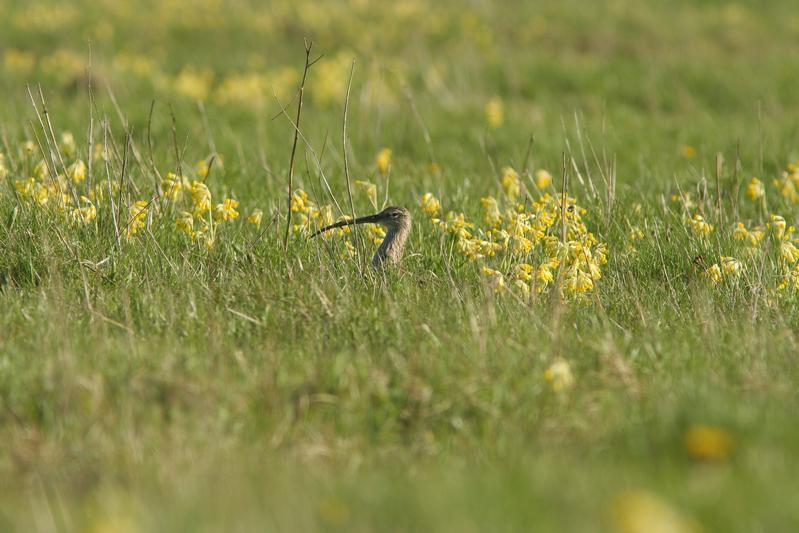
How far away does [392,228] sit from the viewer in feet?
18.2

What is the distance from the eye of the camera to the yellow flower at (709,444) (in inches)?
132

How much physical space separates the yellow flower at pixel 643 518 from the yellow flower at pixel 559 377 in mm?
1065

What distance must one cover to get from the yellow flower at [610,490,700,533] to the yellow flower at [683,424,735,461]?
19.9 inches

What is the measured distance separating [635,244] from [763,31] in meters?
13.8

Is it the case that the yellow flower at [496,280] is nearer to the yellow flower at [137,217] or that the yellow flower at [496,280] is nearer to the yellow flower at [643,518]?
the yellow flower at [137,217]

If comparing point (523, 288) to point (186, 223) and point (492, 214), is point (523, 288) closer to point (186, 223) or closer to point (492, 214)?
point (492, 214)

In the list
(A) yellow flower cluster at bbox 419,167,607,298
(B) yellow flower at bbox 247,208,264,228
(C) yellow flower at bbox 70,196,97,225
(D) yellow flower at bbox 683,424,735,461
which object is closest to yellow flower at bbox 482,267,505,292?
(A) yellow flower cluster at bbox 419,167,607,298

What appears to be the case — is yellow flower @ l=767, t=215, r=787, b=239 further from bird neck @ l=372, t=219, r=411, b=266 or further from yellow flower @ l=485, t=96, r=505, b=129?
yellow flower @ l=485, t=96, r=505, b=129

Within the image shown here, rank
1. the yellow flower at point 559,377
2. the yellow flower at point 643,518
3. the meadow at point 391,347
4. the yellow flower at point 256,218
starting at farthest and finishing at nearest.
Answer: 1. the yellow flower at point 256,218
2. the yellow flower at point 559,377
3. the meadow at point 391,347
4. the yellow flower at point 643,518

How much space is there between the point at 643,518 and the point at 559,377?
1.35 meters

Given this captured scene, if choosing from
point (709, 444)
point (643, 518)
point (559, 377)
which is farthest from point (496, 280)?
point (643, 518)

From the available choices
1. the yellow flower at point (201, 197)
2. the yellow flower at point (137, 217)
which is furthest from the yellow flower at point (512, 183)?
the yellow flower at point (137, 217)

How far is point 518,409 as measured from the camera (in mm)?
3963

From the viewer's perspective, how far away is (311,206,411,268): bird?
18.0 feet
